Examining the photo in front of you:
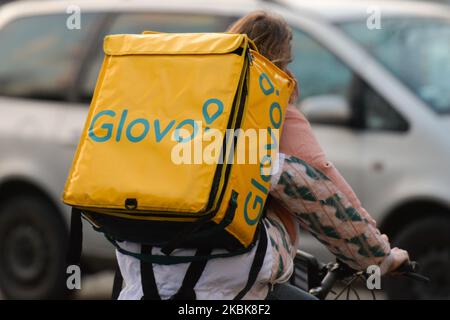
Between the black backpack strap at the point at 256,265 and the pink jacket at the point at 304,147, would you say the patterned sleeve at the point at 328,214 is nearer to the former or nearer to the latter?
the pink jacket at the point at 304,147

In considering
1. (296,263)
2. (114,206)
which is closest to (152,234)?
(114,206)

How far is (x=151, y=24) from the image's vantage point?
21.7 ft

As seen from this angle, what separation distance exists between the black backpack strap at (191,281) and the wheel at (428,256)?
340 cm

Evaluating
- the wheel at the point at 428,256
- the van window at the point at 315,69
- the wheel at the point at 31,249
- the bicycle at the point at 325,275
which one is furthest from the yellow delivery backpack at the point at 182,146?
the wheel at the point at 31,249

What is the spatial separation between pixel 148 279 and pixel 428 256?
11.5ft

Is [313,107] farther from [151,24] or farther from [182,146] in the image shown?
[182,146]

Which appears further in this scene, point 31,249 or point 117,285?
point 31,249

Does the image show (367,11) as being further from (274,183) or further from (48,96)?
(274,183)

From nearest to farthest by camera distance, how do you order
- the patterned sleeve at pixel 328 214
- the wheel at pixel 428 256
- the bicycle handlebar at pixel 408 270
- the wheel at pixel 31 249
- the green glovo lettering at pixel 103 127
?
the green glovo lettering at pixel 103 127 → the patterned sleeve at pixel 328 214 → the bicycle handlebar at pixel 408 270 → the wheel at pixel 428 256 → the wheel at pixel 31 249

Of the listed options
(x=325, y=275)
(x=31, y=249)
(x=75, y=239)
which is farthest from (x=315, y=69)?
(x=75, y=239)

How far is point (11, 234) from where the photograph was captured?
680 cm

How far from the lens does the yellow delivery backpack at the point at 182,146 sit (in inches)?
92.0

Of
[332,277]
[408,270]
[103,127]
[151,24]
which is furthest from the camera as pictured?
[151,24]

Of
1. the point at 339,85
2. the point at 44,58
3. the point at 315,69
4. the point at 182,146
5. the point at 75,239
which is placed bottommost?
the point at 75,239
